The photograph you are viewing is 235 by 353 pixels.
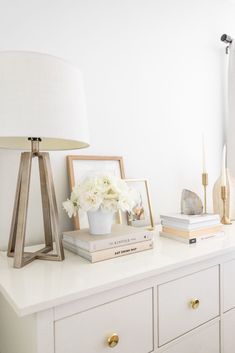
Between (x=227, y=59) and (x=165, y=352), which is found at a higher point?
(x=227, y=59)

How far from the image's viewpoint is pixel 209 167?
1815 millimetres

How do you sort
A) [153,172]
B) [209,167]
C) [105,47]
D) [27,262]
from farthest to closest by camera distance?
[209,167]
[153,172]
[105,47]
[27,262]

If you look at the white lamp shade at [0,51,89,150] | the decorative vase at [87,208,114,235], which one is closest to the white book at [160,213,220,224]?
the decorative vase at [87,208,114,235]

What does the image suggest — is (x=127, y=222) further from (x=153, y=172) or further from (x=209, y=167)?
(x=209, y=167)

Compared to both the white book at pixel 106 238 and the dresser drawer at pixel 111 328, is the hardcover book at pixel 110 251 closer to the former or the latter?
the white book at pixel 106 238

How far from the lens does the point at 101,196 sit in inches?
36.5

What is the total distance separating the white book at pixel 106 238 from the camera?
2.99ft

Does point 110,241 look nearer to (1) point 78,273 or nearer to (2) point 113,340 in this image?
(1) point 78,273

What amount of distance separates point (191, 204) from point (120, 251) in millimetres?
472

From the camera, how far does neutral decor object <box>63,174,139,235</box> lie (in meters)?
0.93

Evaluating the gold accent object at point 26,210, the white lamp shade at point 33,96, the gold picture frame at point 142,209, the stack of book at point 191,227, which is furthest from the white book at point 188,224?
the white lamp shade at point 33,96

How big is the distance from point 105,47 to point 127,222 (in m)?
0.89

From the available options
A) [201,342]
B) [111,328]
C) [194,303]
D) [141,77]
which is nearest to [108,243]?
[111,328]

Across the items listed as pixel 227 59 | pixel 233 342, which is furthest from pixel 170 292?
pixel 227 59
